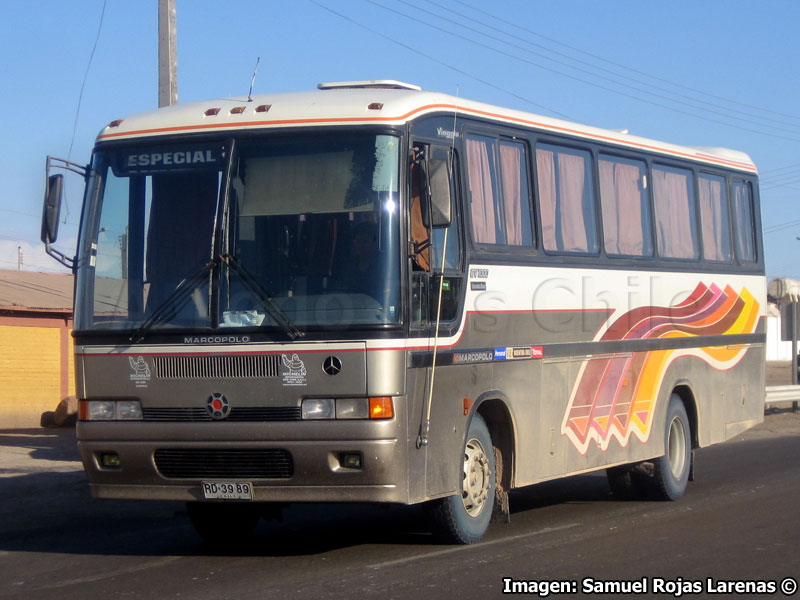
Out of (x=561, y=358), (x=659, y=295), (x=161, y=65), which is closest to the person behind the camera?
(x=561, y=358)

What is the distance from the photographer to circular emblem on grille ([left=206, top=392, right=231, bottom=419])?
8336mm

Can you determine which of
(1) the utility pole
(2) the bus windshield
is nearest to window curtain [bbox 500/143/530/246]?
(2) the bus windshield

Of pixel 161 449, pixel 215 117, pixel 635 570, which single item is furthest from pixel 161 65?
pixel 635 570

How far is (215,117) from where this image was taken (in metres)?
8.75

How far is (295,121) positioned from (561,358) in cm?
357

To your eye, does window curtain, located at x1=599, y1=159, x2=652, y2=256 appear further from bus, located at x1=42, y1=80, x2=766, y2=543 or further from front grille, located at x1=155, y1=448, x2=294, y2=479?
front grille, located at x1=155, y1=448, x2=294, y2=479

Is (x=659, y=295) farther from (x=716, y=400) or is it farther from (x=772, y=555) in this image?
(x=772, y=555)

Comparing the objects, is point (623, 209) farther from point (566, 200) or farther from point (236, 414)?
point (236, 414)

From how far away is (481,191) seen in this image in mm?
9523

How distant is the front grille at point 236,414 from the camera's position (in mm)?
8195

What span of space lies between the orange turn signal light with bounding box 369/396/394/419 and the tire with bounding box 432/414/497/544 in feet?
3.80

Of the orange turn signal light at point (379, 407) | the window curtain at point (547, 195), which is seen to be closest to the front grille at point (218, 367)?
the orange turn signal light at point (379, 407)

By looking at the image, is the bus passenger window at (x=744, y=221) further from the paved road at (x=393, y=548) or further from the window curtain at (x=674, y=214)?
the paved road at (x=393, y=548)

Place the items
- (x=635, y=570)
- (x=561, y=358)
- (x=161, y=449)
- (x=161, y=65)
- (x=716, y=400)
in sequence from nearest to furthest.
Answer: (x=635, y=570) < (x=161, y=449) < (x=561, y=358) < (x=716, y=400) < (x=161, y=65)
